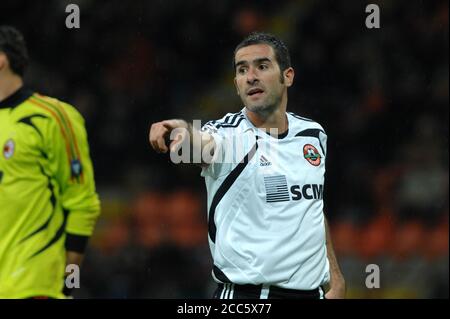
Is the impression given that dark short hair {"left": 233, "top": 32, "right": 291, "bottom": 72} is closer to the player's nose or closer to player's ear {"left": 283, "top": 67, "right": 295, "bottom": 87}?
player's ear {"left": 283, "top": 67, "right": 295, "bottom": 87}

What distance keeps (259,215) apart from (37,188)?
1.16 metres

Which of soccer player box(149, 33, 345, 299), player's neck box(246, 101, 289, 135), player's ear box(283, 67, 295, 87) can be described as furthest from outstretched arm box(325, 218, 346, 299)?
player's ear box(283, 67, 295, 87)

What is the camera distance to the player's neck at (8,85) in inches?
184

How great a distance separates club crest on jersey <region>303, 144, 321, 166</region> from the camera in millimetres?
4328

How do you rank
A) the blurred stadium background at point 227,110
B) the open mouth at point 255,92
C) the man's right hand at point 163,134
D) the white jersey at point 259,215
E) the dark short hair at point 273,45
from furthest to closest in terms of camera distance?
the blurred stadium background at point 227,110 → the dark short hair at point 273,45 → the open mouth at point 255,92 → the white jersey at point 259,215 → the man's right hand at point 163,134

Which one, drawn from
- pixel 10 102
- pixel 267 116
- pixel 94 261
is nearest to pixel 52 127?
pixel 10 102

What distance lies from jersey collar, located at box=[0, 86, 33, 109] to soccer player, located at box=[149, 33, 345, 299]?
1117 mm

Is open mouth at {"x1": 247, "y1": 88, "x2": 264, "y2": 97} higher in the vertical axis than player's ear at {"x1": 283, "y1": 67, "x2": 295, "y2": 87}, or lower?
lower

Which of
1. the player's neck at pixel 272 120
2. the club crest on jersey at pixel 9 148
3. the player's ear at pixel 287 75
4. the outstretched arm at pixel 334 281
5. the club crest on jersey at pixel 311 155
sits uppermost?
the player's ear at pixel 287 75

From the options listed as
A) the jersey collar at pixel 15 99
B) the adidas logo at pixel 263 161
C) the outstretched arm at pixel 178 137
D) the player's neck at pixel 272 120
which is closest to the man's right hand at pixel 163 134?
the outstretched arm at pixel 178 137

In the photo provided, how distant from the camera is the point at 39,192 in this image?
Answer: 455 cm

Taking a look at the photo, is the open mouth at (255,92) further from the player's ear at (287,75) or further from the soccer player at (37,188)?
the soccer player at (37,188)

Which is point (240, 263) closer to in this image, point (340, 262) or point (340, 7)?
point (340, 262)
